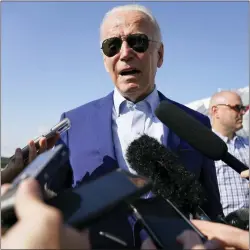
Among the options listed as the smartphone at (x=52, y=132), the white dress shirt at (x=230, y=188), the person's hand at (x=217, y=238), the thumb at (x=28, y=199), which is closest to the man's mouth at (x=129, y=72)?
the smartphone at (x=52, y=132)

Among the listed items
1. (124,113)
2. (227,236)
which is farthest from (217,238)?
(124,113)

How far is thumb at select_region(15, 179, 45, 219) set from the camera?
2.36 ft

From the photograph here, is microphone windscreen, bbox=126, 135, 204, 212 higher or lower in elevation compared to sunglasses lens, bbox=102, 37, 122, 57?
lower

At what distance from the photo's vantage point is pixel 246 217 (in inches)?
57.1

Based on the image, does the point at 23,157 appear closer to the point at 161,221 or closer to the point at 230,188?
the point at 161,221

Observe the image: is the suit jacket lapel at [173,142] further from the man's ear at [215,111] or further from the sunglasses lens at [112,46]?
the man's ear at [215,111]

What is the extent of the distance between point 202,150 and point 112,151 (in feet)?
2.20

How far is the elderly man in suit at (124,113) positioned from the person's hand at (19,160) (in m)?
0.21

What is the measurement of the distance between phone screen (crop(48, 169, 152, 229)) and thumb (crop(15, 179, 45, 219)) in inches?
3.5

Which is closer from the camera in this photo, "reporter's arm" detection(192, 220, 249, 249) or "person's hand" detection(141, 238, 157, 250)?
"person's hand" detection(141, 238, 157, 250)

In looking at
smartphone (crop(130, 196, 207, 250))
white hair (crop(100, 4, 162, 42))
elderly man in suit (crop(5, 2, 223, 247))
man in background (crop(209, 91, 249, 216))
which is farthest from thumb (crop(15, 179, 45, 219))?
man in background (crop(209, 91, 249, 216))

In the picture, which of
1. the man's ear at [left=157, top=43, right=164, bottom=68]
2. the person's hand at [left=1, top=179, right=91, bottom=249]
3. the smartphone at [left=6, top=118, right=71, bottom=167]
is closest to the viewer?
the person's hand at [left=1, top=179, right=91, bottom=249]

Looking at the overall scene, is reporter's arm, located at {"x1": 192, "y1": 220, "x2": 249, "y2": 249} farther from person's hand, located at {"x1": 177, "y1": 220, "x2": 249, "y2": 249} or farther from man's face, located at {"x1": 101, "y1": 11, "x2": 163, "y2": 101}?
man's face, located at {"x1": 101, "y1": 11, "x2": 163, "y2": 101}

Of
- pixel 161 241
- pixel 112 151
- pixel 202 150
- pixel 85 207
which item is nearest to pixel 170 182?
pixel 202 150
